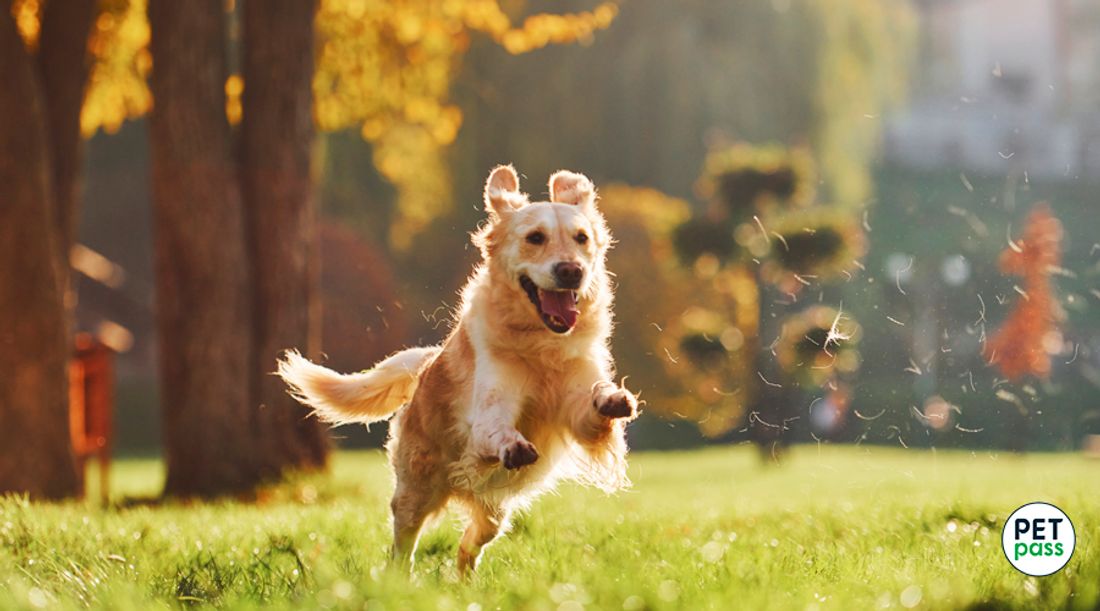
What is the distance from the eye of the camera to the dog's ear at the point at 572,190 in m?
5.23

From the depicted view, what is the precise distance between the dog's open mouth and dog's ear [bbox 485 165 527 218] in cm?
46

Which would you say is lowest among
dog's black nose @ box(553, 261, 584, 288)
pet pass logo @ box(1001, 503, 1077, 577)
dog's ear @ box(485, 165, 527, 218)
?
pet pass logo @ box(1001, 503, 1077, 577)

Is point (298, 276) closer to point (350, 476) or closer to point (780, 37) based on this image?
point (350, 476)

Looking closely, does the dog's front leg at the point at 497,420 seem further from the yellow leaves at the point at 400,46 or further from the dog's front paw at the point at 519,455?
the yellow leaves at the point at 400,46

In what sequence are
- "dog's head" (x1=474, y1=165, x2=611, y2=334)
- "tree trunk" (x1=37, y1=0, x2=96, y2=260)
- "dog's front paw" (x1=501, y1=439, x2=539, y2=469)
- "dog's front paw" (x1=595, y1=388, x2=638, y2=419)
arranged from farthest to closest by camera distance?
"tree trunk" (x1=37, y1=0, x2=96, y2=260), "dog's head" (x1=474, y1=165, x2=611, y2=334), "dog's front paw" (x1=595, y1=388, x2=638, y2=419), "dog's front paw" (x1=501, y1=439, x2=539, y2=469)

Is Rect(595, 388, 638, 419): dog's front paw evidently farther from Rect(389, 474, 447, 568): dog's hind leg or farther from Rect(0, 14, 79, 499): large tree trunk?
Rect(0, 14, 79, 499): large tree trunk

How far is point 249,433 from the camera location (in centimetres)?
991

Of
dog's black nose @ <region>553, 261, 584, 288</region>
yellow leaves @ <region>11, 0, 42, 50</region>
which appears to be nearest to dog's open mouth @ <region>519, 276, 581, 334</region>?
dog's black nose @ <region>553, 261, 584, 288</region>

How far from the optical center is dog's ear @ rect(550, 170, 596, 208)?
523 cm

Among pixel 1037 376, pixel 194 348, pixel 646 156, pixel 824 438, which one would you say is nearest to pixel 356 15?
pixel 194 348

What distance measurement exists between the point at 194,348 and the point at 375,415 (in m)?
4.33

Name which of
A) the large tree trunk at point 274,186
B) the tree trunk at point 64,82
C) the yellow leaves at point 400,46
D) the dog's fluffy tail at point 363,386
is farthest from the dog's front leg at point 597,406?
the tree trunk at point 64,82

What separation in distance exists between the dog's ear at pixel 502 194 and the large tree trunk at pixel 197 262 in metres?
4.93

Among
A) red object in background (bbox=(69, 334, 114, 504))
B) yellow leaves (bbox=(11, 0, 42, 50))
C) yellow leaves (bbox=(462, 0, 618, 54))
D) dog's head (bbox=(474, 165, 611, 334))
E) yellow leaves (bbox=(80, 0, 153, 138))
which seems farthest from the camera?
yellow leaves (bbox=(80, 0, 153, 138))
